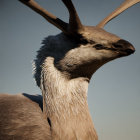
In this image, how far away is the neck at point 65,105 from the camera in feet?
9.15

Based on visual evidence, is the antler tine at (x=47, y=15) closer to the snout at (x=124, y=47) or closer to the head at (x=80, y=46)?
the head at (x=80, y=46)

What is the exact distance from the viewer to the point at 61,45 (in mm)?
3145

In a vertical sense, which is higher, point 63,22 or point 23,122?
point 63,22

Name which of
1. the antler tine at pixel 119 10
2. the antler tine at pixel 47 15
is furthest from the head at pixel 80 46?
the antler tine at pixel 119 10

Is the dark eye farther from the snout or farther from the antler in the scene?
the antler

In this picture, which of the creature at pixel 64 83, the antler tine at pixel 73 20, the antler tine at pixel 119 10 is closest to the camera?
the antler tine at pixel 73 20

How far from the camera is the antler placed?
2.65 meters

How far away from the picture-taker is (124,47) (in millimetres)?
2701

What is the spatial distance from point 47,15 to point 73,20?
368 millimetres

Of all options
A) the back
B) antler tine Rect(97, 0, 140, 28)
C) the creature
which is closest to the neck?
the creature

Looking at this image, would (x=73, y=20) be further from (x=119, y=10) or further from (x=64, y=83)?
(x=119, y=10)

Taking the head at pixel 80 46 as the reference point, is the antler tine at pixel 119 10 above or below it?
above

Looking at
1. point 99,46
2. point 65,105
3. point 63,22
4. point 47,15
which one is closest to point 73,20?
point 63,22

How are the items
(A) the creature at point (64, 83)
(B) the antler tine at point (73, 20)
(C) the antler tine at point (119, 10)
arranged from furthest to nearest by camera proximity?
(C) the antler tine at point (119, 10)
(A) the creature at point (64, 83)
(B) the antler tine at point (73, 20)
